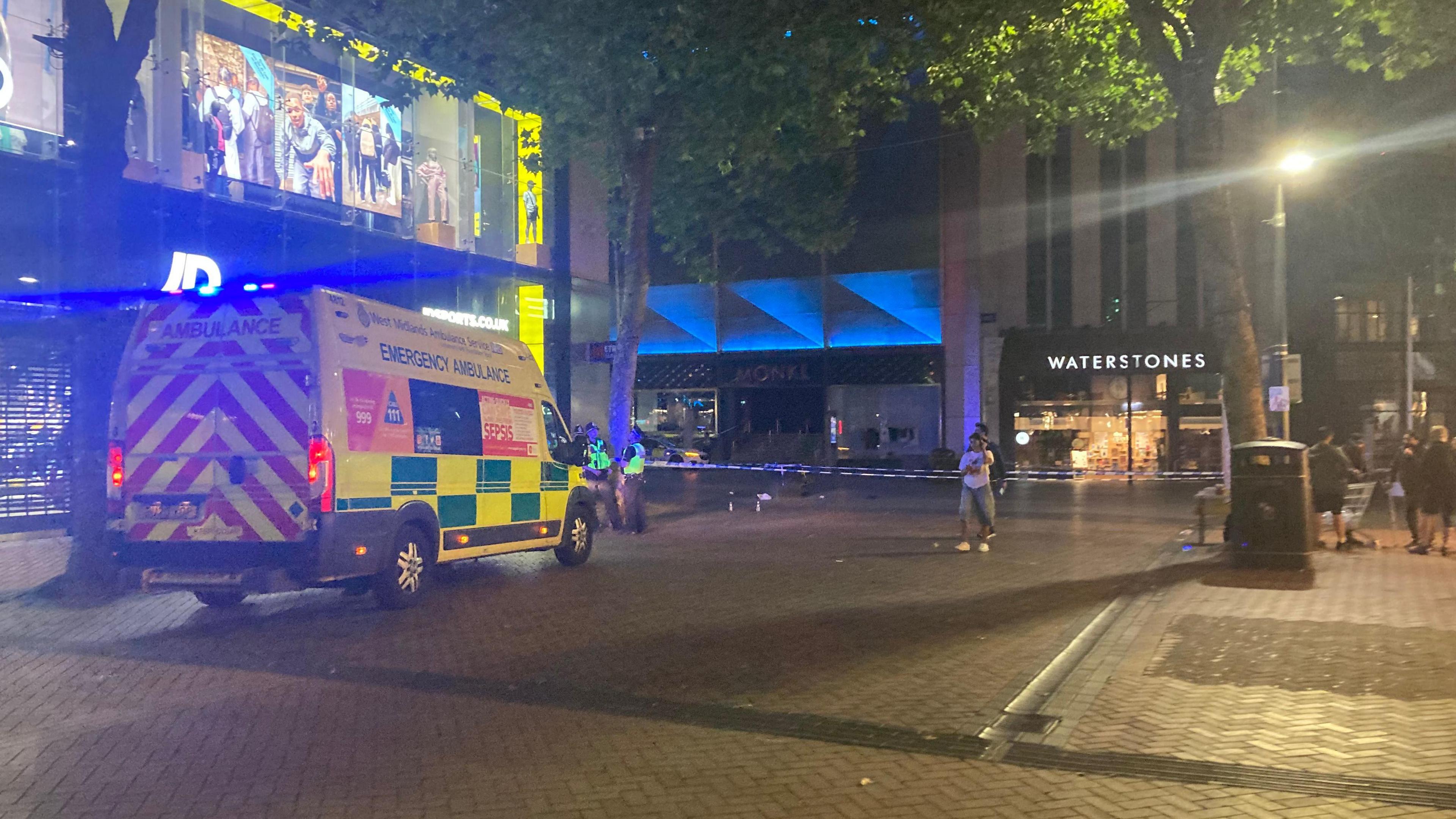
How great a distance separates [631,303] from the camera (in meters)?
19.0

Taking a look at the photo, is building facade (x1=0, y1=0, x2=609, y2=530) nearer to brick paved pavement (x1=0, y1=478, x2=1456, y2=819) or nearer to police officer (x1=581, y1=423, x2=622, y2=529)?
brick paved pavement (x1=0, y1=478, x2=1456, y2=819)

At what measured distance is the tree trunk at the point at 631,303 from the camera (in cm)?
1861

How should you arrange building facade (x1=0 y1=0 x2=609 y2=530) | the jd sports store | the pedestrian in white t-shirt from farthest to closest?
the jd sports store
building facade (x1=0 y1=0 x2=609 y2=530)
the pedestrian in white t-shirt

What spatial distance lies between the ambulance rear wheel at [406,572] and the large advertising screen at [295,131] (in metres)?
8.54

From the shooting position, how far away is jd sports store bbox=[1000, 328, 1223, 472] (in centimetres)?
3266

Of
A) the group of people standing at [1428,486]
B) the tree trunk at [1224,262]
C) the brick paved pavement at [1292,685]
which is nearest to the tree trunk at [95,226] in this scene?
the brick paved pavement at [1292,685]

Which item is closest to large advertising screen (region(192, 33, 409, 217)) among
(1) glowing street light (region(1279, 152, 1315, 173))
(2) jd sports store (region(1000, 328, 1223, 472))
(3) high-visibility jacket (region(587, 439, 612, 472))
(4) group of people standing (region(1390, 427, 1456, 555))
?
(3) high-visibility jacket (region(587, 439, 612, 472))

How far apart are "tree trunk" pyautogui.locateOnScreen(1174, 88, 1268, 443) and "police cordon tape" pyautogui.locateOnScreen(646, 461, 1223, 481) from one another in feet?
45.3

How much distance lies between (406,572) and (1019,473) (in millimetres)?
24346

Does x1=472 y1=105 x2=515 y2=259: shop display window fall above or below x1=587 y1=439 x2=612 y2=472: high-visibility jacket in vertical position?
above

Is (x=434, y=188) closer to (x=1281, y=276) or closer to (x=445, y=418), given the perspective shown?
(x=445, y=418)

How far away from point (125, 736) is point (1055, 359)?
30770mm

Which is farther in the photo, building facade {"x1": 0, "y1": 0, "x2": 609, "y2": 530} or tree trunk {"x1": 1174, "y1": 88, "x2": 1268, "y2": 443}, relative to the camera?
building facade {"x1": 0, "y1": 0, "x2": 609, "y2": 530}

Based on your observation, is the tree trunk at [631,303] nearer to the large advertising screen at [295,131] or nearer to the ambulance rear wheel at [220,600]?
the large advertising screen at [295,131]
